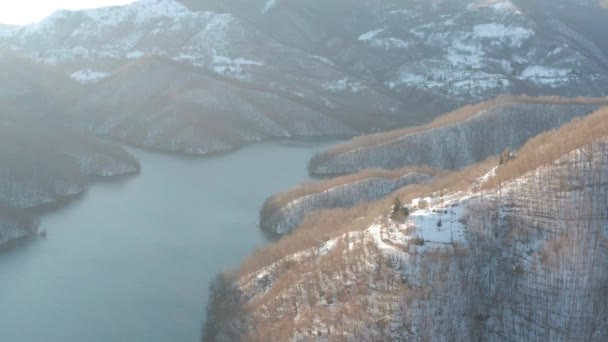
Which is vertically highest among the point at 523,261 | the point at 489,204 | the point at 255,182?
the point at 489,204

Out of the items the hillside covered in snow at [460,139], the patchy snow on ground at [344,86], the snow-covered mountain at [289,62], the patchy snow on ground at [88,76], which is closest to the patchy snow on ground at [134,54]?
the snow-covered mountain at [289,62]

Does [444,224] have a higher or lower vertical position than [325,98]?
higher

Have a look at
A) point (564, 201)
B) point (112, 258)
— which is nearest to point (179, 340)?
point (112, 258)

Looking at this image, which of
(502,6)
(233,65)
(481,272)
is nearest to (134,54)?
(233,65)

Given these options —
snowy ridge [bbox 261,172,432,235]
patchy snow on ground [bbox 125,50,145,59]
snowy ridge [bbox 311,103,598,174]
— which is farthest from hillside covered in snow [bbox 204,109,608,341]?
patchy snow on ground [bbox 125,50,145,59]

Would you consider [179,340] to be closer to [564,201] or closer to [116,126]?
[564,201]

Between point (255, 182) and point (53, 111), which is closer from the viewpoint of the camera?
point (255, 182)

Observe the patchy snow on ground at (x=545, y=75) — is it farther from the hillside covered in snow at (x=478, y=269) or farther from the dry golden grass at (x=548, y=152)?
the hillside covered in snow at (x=478, y=269)
